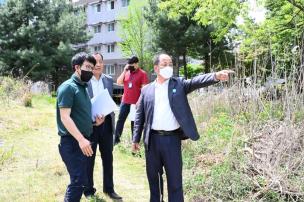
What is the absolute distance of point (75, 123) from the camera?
4117 millimetres

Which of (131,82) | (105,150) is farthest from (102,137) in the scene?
(131,82)

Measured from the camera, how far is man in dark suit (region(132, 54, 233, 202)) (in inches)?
169

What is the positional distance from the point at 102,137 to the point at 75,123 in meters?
1.17

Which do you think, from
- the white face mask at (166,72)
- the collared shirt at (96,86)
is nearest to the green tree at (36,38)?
the collared shirt at (96,86)

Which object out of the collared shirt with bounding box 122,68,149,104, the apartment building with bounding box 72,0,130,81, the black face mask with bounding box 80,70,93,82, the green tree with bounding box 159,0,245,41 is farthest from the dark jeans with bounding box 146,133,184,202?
the apartment building with bounding box 72,0,130,81

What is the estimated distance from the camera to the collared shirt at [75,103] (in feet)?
12.9

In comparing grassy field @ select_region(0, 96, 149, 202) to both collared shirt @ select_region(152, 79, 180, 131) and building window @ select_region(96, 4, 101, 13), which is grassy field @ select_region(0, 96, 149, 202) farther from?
building window @ select_region(96, 4, 101, 13)

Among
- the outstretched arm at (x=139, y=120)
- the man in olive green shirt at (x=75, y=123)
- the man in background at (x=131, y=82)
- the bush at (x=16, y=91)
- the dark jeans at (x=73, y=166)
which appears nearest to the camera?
the man in olive green shirt at (x=75, y=123)

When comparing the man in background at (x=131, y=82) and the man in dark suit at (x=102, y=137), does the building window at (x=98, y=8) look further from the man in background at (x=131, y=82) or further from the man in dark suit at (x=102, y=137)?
the man in dark suit at (x=102, y=137)

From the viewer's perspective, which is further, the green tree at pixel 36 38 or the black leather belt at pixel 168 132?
the green tree at pixel 36 38

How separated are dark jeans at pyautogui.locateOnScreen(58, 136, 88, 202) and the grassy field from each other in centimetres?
132

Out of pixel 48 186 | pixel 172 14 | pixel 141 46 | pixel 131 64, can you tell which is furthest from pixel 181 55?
pixel 48 186

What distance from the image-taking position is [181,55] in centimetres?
2848

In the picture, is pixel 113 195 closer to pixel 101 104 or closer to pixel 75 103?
pixel 101 104
